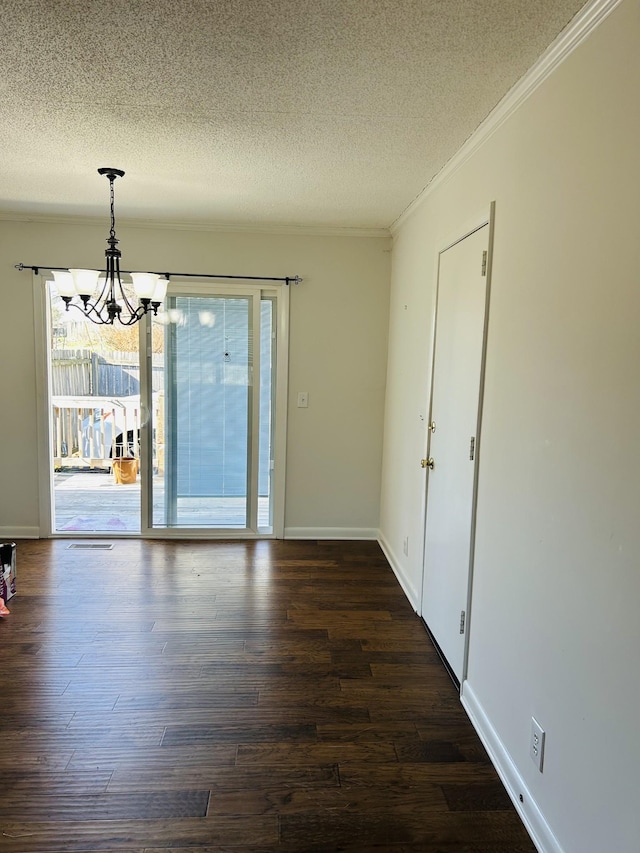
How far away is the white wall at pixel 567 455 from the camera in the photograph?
1.26 metres

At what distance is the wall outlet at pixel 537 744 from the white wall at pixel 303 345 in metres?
2.75

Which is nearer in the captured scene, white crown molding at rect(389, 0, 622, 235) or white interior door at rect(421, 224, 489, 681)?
white crown molding at rect(389, 0, 622, 235)

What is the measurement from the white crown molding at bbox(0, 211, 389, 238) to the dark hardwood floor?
2612 millimetres

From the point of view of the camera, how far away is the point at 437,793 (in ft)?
5.87

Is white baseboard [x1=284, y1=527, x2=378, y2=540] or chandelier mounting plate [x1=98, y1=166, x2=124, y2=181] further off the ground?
chandelier mounting plate [x1=98, y1=166, x2=124, y2=181]

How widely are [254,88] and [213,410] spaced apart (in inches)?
103

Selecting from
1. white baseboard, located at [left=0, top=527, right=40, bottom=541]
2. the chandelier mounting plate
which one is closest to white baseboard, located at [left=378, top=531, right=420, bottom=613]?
white baseboard, located at [left=0, top=527, right=40, bottom=541]

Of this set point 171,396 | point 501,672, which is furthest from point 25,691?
point 171,396

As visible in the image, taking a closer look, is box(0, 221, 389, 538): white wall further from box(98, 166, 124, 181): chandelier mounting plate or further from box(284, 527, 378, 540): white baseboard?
box(98, 166, 124, 181): chandelier mounting plate

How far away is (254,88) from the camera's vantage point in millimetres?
1955

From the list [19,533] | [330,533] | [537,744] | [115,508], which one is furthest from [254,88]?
[115,508]

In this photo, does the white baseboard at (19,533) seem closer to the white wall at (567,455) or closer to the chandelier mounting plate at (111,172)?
the chandelier mounting plate at (111,172)

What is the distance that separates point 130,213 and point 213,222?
60cm

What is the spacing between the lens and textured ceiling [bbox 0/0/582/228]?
154cm
